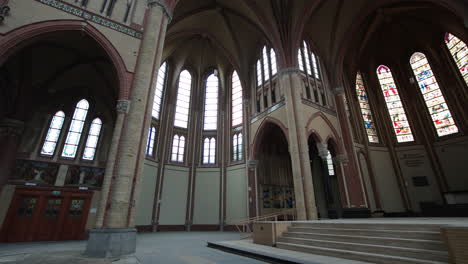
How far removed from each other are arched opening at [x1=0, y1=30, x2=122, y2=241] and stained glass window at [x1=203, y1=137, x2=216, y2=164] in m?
8.16

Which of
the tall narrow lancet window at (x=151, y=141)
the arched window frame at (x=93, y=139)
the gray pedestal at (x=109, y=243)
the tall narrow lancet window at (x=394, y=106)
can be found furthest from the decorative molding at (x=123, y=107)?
the tall narrow lancet window at (x=394, y=106)

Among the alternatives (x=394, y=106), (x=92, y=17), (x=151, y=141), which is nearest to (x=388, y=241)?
(x=92, y=17)

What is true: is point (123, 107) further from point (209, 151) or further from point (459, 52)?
point (459, 52)

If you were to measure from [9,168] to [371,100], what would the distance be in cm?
2624

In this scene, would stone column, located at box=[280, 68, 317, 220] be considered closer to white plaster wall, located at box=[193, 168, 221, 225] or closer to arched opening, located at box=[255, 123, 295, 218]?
arched opening, located at box=[255, 123, 295, 218]

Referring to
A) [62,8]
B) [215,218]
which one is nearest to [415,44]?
[215,218]

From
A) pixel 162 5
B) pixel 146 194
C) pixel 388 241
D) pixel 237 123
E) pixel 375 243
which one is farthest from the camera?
pixel 237 123

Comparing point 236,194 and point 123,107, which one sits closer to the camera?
point 123,107

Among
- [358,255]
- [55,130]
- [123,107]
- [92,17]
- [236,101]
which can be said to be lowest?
[358,255]

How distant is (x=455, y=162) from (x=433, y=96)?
17.4 feet

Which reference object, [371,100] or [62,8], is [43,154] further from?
[371,100]

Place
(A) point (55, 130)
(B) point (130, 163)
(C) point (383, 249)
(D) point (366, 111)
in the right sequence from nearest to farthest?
(C) point (383, 249), (B) point (130, 163), (A) point (55, 130), (D) point (366, 111)

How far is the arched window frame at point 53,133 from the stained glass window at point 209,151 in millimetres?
10712

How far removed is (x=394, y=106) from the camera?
61.7 ft
